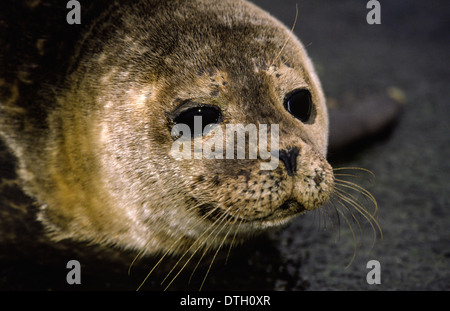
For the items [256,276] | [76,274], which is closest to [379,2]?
[256,276]

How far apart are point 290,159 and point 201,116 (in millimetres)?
495

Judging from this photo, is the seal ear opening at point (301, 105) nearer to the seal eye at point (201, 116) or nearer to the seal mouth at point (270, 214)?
the seal eye at point (201, 116)

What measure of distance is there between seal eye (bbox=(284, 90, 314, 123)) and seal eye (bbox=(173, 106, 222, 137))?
0.40 meters

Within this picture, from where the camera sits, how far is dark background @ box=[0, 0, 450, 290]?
11.4ft

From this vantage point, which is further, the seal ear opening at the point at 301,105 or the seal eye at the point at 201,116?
the seal ear opening at the point at 301,105

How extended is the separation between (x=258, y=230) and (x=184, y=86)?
96 centimetres

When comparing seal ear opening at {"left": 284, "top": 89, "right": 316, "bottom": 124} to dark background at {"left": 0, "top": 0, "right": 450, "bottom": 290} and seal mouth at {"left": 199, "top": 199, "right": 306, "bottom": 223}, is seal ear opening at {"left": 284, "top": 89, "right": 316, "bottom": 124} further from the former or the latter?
dark background at {"left": 0, "top": 0, "right": 450, "bottom": 290}

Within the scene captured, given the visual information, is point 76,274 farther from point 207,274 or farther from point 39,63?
point 39,63

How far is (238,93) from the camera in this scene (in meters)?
2.74

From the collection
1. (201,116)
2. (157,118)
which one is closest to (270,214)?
(201,116)

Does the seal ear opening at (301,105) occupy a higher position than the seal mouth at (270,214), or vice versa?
the seal ear opening at (301,105)

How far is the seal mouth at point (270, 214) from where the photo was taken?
2.73 metres

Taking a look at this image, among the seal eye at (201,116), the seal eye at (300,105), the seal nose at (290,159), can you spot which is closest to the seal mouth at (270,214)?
the seal nose at (290,159)

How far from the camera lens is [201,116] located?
9.06ft
